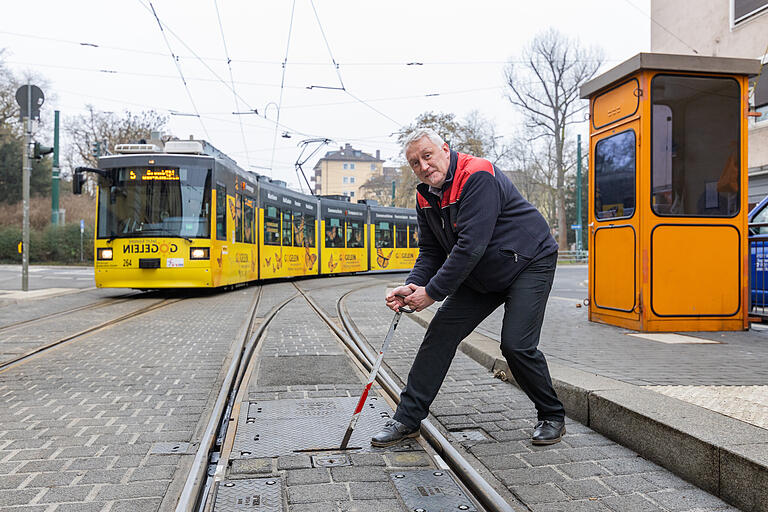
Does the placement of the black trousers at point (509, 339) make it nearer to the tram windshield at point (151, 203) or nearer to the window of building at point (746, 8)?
the tram windshield at point (151, 203)

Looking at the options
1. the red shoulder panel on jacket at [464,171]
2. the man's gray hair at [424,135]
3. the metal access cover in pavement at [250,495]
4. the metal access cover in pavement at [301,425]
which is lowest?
the metal access cover in pavement at [250,495]

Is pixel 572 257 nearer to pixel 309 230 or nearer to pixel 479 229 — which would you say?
pixel 309 230

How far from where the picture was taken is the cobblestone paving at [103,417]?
295 cm

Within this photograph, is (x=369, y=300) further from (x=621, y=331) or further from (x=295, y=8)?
(x=295, y=8)

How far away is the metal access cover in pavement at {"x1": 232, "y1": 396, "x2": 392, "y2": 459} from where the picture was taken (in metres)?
3.62

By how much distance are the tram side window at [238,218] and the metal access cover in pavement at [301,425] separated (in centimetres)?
1094

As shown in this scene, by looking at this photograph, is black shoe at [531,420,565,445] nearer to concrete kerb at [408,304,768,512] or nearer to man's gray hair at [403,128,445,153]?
concrete kerb at [408,304,768,512]

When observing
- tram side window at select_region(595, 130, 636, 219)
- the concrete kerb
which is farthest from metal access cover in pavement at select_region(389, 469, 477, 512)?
tram side window at select_region(595, 130, 636, 219)

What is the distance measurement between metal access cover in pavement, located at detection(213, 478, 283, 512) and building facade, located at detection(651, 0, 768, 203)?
611 inches

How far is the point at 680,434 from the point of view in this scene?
3.09 metres

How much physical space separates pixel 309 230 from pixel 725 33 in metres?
13.8

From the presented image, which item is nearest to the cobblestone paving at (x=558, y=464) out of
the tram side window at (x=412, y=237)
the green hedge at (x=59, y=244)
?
the tram side window at (x=412, y=237)

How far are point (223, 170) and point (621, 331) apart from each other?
9.51m

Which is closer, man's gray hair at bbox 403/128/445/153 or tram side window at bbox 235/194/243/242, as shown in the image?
man's gray hair at bbox 403/128/445/153
